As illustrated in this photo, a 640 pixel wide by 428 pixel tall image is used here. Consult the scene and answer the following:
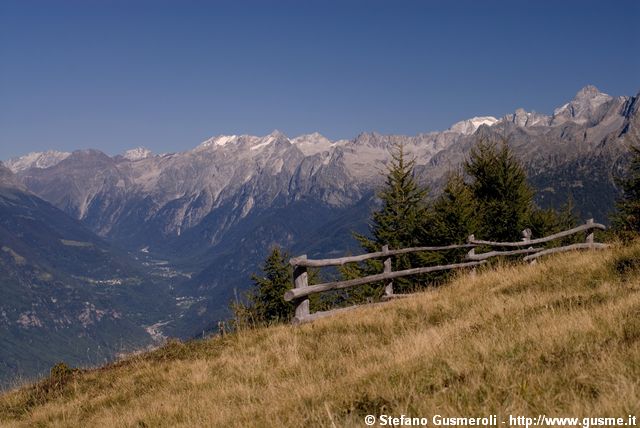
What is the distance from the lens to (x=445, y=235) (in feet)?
94.1

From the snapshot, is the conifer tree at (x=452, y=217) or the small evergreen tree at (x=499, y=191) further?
the small evergreen tree at (x=499, y=191)

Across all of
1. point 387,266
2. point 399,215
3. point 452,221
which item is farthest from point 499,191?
point 387,266

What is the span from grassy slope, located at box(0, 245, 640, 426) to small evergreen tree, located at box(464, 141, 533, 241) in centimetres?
2069

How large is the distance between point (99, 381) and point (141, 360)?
1.25 meters

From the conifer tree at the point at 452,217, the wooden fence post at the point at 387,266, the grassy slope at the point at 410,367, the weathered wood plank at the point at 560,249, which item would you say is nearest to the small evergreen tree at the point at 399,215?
the conifer tree at the point at 452,217

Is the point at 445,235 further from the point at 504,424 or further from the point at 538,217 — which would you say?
the point at 504,424

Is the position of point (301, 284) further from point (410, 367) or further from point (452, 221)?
point (452, 221)

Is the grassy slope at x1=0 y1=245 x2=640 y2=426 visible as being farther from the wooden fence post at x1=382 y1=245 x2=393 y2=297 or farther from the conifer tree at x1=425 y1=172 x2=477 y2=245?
the conifer tree at x1=425 y1=172 x2=477 y2=245

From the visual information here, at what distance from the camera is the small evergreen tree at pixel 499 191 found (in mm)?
31591

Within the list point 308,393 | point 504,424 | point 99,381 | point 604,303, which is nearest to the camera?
point 504,424

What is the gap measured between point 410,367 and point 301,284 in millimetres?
5982

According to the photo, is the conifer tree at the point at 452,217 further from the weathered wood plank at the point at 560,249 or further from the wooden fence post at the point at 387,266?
the wooden fence post at the point at 387,266

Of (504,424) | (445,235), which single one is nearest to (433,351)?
(504,424)

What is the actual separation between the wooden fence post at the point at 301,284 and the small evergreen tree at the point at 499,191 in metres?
21.4
